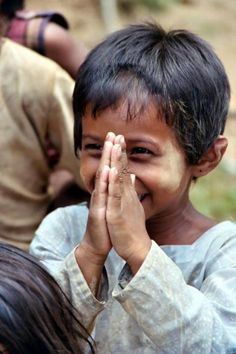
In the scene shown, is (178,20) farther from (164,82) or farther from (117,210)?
(117,210)

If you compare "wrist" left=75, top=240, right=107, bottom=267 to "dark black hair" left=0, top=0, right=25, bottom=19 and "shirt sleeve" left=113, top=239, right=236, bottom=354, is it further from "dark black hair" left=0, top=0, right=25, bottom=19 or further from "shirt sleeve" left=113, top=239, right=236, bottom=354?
Result: "dark black hair" left=0, top=0, right=25, bottom=19

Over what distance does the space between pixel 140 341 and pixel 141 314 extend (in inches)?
9.6

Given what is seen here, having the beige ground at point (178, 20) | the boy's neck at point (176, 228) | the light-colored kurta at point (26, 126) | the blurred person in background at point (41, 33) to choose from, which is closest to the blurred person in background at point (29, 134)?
A: the light-colored kurta at point (26, 126)

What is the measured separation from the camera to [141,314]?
5.47 feet

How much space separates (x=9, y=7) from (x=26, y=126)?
0.48m

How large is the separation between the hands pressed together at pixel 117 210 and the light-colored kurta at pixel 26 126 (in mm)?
972

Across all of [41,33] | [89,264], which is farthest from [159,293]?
[41,33]

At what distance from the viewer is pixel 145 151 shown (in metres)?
1.81

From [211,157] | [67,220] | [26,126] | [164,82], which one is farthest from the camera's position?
[26,126]

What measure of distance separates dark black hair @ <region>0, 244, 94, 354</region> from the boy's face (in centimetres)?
26

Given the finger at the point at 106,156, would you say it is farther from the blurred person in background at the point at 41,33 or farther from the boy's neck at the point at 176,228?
the blurred person in background at the point at 41,33

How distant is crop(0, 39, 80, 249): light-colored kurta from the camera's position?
2627mm

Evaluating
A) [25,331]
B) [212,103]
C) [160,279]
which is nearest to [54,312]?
[25,331]

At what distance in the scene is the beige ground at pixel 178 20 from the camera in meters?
6.45
